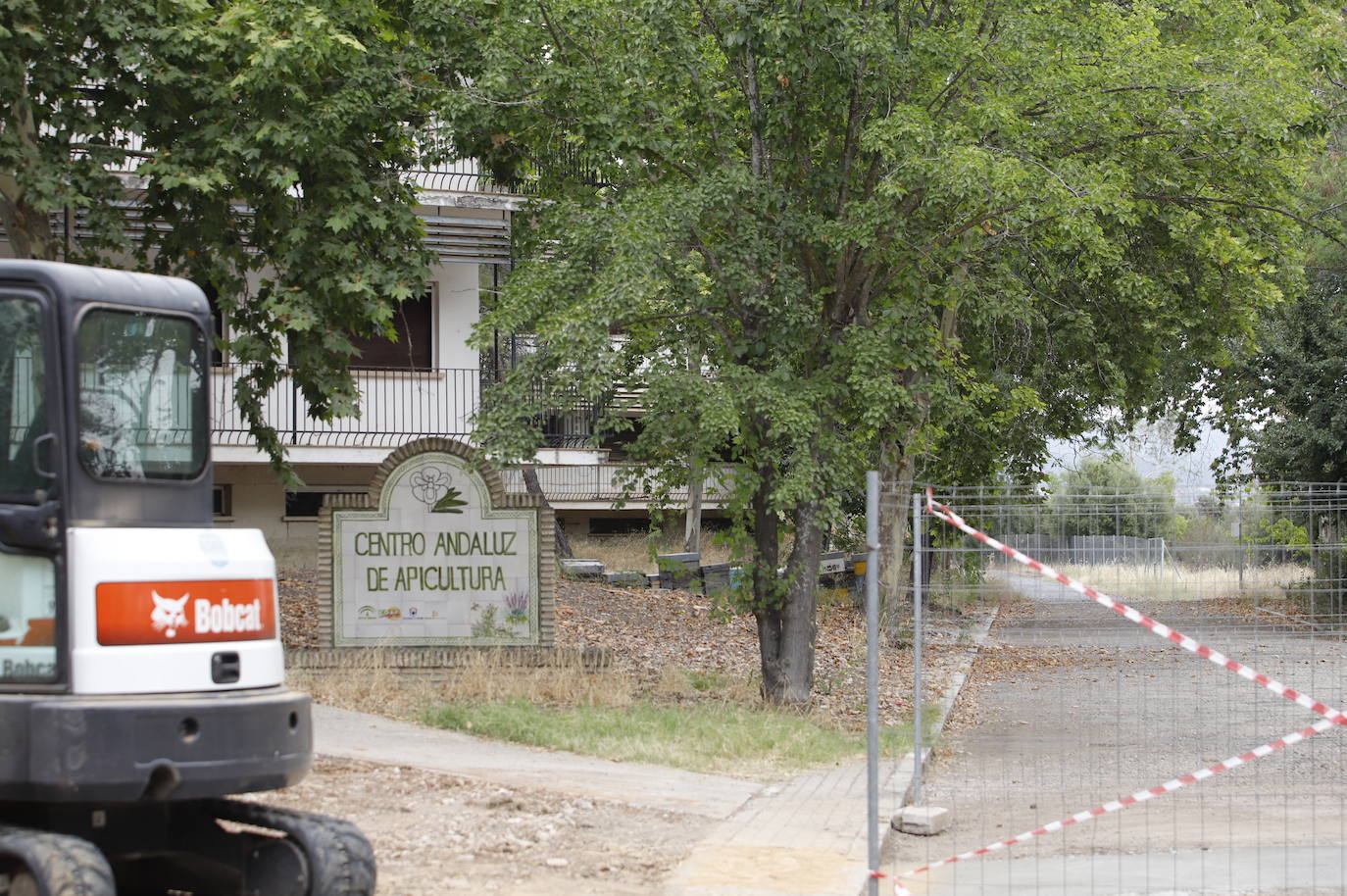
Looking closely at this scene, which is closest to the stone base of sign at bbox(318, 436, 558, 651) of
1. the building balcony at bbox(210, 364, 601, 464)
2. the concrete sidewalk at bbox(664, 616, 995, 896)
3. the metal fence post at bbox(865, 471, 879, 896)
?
the concrete sidewalk at bbox(664, 616, 995, 896)

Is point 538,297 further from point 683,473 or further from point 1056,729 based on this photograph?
point 1056,729

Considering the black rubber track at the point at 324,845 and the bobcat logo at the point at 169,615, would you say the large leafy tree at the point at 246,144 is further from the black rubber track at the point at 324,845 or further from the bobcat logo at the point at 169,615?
A: the bobcat logo at the point at 169,615

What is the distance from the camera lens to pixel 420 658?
1424cm

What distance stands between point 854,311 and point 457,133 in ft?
13.8

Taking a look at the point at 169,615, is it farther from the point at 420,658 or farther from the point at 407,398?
the point at 407,398

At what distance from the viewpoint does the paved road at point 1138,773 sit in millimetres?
8477

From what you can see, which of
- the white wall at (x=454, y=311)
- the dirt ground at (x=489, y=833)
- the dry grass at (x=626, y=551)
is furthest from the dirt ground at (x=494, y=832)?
the dry grass at (x=626, y=551)

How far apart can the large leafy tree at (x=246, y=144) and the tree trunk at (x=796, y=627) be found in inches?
174

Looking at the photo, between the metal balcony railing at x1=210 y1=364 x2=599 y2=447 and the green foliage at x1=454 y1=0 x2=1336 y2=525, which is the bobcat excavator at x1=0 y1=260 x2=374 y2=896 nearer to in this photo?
the green foliage at x1=454 y1=0 x2=1336 y2=525

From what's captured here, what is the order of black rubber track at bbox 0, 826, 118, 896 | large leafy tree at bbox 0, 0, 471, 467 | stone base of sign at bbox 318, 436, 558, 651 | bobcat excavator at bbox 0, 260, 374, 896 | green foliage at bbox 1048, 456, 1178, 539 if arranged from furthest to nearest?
1. stone base of sign at bbox 318, 436, 558, 651
2. large leafy tree at bbox 0, 0, 471, 467
3. green foliage at bbox 1048, 456, 1178, 539
4. bobcat excavator at bbox 0, 260, 374, 896
5. black rubber track at bbox 0, 826, 118, 896

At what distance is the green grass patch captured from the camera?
11.3m

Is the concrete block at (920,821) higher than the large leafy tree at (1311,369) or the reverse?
the reverse

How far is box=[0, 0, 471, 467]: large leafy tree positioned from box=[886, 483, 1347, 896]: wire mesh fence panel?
557 centimetres

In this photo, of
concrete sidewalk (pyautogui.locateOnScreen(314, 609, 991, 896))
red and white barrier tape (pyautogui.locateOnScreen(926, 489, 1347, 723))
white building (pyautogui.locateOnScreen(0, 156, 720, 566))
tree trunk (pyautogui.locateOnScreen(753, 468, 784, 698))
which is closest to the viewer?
red and white barrier tape (pyautogui.locateOnScreen(926, 489, 1347, 723))
